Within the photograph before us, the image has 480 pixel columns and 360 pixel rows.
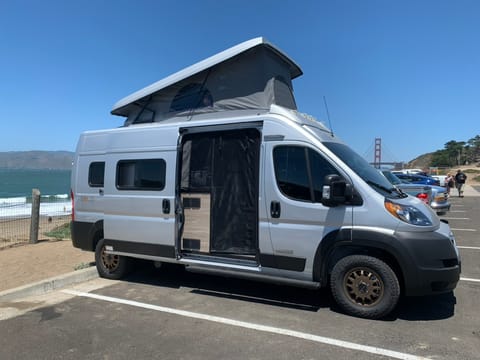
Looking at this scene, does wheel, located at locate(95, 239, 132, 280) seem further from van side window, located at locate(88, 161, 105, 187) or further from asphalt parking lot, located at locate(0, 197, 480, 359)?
van side window, located at locate(88, 161, 105, 187)

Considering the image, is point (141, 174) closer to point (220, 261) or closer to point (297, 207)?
point (220, 261)

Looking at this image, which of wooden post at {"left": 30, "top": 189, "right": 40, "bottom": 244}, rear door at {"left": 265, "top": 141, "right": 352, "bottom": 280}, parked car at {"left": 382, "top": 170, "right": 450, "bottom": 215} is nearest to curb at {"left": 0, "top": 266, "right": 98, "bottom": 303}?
rear door at {"left": 265, "top": 141, "right": 352, "bottom": 280}

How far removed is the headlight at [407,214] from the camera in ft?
14.2

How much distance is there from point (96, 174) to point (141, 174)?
3.52 ft

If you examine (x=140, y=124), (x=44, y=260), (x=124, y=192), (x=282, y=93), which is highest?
(x=282, y=93)

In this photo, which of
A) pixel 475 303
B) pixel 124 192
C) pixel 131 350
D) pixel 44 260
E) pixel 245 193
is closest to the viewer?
pixel 131 350

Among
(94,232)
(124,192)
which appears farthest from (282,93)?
(94,232)

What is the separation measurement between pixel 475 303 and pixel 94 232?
585cm

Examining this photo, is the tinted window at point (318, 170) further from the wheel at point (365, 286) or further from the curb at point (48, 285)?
the curb at point (48, 285)

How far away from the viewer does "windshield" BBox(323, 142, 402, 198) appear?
15.3 ft

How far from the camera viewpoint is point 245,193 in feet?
18.0

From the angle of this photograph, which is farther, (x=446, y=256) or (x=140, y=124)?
(x=140, y=124)

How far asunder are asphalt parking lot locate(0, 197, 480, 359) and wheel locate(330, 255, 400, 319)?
0.48 ft

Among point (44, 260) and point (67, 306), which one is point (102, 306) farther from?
point (44, 260)
